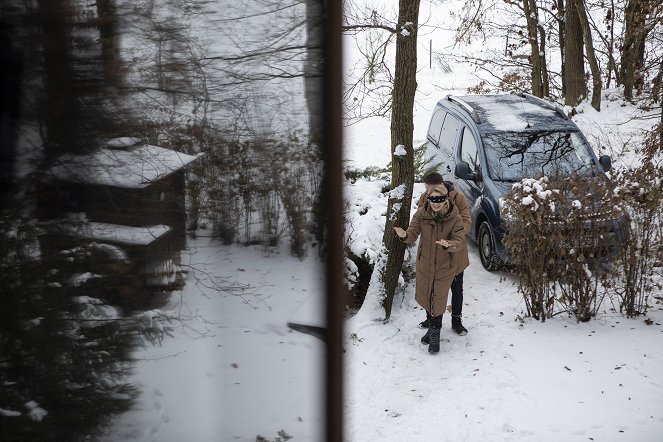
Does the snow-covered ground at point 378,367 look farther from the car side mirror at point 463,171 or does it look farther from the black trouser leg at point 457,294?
the car side mirror at point 463,171

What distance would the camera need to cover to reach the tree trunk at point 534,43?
1345 cm

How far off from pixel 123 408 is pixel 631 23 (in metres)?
13.1

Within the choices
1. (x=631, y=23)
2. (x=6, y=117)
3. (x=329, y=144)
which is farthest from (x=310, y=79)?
(x=631, y=23)

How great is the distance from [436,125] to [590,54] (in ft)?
18.9

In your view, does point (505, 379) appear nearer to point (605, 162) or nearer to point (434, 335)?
point (434, 335)

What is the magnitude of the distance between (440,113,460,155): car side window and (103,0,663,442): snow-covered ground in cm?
120

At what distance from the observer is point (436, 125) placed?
9531mm

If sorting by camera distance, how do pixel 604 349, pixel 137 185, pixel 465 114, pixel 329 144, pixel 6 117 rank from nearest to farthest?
pixel 6 117, pixel 137 185, pixel 329 144, pixel 604 349, pixel 465 114

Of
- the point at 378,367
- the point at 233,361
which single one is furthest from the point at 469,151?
the point at 233,361

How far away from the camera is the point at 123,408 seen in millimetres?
1342

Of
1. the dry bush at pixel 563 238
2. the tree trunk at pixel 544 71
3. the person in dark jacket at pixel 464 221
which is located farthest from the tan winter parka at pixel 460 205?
the tree trunk at pixel 544 71

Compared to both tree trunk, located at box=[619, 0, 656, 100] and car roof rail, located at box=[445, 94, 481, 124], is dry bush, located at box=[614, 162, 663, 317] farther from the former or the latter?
tree trunk, located at box=[619, 0, 656, 100]

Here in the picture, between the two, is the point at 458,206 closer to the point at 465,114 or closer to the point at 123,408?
the point at 465,114

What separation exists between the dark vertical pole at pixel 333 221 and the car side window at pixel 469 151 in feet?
22.1
